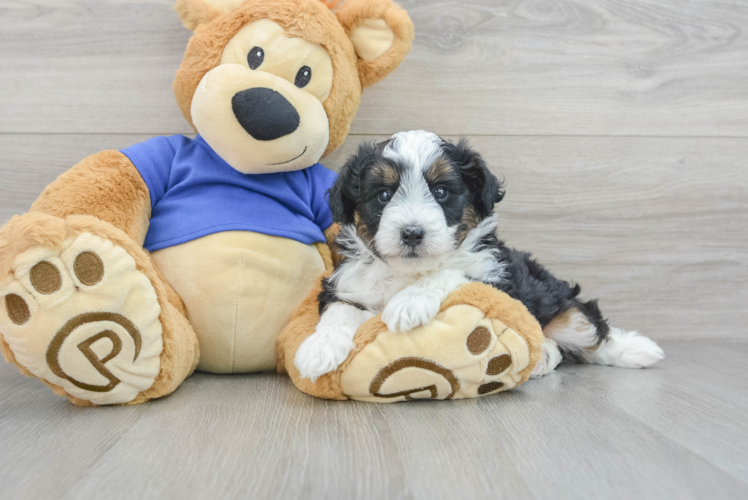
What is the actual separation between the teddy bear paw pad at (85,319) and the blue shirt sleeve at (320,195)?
72 cm

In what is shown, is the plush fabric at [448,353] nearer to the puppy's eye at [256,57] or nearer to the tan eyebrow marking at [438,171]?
the tan eyebrow marking at [438,171]

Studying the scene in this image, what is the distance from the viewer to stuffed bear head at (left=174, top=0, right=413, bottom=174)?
168 centimetres

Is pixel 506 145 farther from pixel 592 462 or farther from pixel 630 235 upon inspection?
pixel 592 462

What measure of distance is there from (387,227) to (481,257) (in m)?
0.35

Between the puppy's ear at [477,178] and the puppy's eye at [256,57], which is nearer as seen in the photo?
the puppy's ear at [477,178]

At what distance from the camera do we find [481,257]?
1669mm

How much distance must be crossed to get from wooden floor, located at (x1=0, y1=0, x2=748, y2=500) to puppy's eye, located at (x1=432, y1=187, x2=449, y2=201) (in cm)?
58

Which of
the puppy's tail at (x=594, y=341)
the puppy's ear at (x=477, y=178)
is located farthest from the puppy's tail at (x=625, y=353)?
the puppy's ear at (x=477, y=178)

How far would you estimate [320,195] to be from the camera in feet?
6.73

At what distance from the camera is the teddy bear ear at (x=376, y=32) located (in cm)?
182

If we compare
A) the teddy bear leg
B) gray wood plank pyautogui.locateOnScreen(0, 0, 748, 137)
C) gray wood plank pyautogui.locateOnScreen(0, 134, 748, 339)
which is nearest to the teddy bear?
the teddy bear leg

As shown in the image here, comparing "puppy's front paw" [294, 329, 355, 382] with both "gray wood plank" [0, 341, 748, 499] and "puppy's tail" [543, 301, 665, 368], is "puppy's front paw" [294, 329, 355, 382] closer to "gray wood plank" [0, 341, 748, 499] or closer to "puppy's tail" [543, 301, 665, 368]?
"gray wood plank" [0, 341, 748, 499]

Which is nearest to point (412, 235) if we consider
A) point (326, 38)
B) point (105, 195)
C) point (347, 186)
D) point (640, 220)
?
point (347, 186)

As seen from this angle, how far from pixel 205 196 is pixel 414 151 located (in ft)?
2.46
